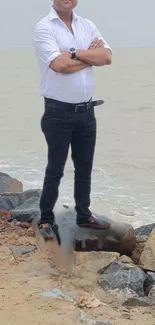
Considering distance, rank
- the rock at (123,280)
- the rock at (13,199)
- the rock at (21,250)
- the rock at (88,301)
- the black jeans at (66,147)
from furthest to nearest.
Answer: the rock at (13,199) → the rock at (21,250) → the black jeans at (66,147) → the rock at (123,280) → the rock at (88,301)

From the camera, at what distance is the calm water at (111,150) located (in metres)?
12.1

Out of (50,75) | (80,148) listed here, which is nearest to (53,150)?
(80,148)

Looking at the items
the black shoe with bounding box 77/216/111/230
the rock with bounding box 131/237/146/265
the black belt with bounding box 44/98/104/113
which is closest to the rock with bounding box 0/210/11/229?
the black shoe with bounding box 77/216/111/230

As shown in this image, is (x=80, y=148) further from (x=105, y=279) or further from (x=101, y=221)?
(x=105, y=279)

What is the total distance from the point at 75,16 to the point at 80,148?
118cm

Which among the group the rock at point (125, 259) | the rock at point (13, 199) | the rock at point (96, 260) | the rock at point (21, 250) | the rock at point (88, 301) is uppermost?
the rock at point (88, 301)

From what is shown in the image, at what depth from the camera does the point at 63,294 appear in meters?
5.04

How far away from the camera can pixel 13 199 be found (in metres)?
8.19

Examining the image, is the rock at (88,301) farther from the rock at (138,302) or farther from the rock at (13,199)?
the rock at (13,199)

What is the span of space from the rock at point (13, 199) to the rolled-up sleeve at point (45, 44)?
2.80m

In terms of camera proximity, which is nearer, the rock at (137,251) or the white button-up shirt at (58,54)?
the white button-up shirt at (58,54)

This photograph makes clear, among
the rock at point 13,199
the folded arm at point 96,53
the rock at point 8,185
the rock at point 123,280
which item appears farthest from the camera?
the rock at point 8,185

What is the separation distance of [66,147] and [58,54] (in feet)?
2.79

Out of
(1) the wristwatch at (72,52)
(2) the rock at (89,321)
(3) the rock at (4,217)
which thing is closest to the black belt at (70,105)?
(1) the wristwatch at (72,52)
